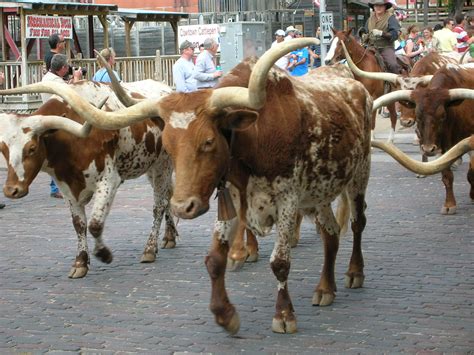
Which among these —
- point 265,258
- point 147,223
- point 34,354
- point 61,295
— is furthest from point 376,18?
point 34,354

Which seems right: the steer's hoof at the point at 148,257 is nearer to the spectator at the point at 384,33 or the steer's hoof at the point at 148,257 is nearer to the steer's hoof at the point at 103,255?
the steer's hoof at the point at 103,255

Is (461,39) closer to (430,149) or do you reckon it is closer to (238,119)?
(430,149)

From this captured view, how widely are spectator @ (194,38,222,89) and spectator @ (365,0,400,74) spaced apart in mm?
3174

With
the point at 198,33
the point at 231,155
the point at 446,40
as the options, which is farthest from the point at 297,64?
the point at 231,155

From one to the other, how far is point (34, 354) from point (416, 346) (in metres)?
2.51

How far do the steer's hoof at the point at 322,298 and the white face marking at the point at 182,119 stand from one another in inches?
78.0

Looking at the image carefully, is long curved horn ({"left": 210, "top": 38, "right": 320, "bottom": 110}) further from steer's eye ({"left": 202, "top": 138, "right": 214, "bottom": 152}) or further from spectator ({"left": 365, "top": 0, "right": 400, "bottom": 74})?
spectator ({"left": 365, "top": 0, "right": 400, "bottom": 74})

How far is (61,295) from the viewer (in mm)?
8492

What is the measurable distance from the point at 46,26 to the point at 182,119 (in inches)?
811

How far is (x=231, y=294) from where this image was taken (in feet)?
27.4

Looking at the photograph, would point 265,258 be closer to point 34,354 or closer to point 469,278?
point 469,278

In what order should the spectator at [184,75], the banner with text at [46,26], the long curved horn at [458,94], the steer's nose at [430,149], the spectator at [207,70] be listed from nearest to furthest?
the long curved horn at [458,94] < the steer's nose at [430,149] < the spectator at [184,75] < the spectator at [207,70] < the banner with text at [46,26]

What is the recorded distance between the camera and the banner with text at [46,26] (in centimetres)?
2600

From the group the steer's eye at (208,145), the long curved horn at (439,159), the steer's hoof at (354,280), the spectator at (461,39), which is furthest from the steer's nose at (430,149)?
the spectator at (461,39)
